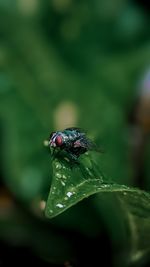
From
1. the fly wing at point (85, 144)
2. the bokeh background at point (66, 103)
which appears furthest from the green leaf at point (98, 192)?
the bokeh background at point (66, 103)

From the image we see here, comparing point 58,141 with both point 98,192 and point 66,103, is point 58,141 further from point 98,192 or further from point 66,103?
point 66,103

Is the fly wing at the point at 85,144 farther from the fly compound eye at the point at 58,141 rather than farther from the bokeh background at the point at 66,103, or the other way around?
the bokeh background at the point at 66,103

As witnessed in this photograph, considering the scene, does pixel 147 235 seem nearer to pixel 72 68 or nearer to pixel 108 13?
pixel 72 68

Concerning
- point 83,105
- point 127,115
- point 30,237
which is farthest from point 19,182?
point 127,115

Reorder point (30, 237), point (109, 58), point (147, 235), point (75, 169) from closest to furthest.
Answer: point (75, 169) → point (147, 235) → point (30, 237) → point (109, 58)

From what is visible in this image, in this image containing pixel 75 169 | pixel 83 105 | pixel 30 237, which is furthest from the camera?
pixel 83 105

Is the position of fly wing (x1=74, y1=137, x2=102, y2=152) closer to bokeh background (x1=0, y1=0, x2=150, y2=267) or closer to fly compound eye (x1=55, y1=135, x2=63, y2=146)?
fly compound eye (x1=55, y1=135, x2=63, y2=146)
